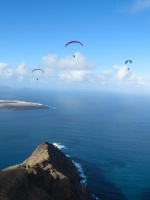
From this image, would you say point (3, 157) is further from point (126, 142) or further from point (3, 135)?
point (126, 142)

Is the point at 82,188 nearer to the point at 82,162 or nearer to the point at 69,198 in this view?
the point at 69,198

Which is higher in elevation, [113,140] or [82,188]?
[113,140]

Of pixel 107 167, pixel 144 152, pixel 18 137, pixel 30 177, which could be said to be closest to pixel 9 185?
pixel 30 177

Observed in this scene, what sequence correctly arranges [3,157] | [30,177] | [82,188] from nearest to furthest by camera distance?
[30,177] < [82,188] < [3,157]

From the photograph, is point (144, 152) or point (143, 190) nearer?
point (143, 190)

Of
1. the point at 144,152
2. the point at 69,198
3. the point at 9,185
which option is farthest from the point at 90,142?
the point at 9,185

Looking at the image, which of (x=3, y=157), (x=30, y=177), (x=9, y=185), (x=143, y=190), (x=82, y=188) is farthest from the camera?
(x=3, y=157)
